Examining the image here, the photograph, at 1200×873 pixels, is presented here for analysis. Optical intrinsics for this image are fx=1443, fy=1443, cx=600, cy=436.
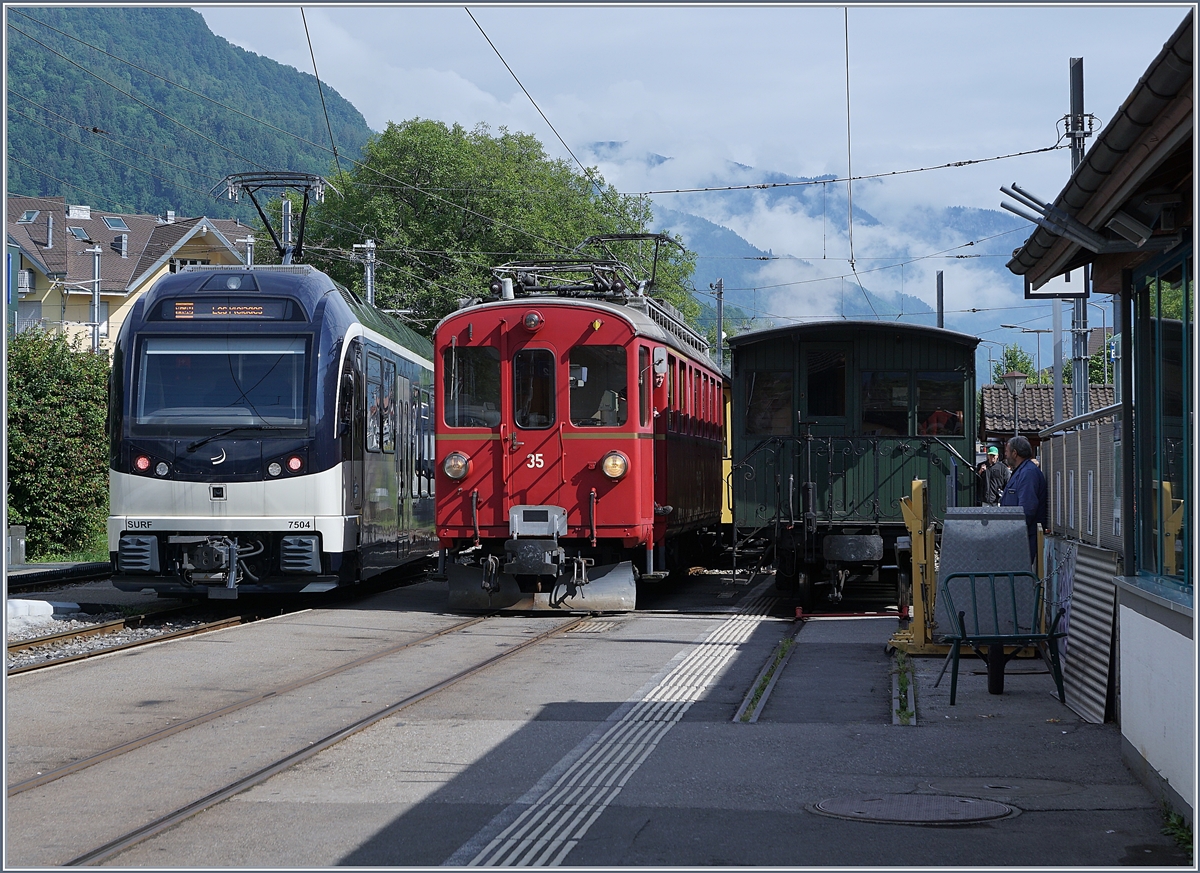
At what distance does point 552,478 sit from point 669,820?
9730mm

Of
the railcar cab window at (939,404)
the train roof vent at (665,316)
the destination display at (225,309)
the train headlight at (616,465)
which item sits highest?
the train roof vent at (665,316)

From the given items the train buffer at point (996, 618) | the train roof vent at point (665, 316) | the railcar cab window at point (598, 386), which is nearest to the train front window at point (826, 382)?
the train roof vent at point (665, 316)

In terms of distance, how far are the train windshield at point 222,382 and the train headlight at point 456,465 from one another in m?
1.75

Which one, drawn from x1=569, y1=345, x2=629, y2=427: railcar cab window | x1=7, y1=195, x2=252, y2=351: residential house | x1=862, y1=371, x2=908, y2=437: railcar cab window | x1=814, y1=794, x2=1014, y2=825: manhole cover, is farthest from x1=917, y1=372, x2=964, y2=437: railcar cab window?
x1=7, y1=195, x2=252, y2=351: residential house

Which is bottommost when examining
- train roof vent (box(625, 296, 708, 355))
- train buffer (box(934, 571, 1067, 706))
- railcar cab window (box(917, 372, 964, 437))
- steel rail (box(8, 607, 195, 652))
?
steel rail (box(8, 607, 195, 652))

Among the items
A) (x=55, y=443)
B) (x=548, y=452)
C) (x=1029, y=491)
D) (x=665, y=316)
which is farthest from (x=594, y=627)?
(x=55, y=443)

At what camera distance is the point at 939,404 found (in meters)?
16.9

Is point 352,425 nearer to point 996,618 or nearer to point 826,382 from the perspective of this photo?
point 826,382

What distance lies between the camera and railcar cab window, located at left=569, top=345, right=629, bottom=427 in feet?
52.8

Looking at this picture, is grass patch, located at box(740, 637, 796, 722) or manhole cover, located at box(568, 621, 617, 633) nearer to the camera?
grass patch, located at box(740, 637, 796, 722)

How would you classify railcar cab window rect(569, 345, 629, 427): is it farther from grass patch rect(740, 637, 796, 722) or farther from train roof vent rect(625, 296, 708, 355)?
grass patch rect(740, 637, 796, 722)

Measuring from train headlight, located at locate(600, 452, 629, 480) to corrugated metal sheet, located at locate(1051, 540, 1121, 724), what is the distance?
637 cm

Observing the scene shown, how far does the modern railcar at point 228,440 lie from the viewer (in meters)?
15.3

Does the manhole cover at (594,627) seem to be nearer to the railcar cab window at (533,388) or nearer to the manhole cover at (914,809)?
the railcar cab window at (533,388)
